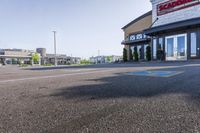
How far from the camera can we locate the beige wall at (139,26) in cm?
2553

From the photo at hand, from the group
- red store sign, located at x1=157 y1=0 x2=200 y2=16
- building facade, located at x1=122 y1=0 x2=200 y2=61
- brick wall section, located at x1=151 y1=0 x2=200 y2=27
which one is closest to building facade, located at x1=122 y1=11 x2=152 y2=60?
brick wall section, located at x1=151 y1=0 x2=200 y2=27

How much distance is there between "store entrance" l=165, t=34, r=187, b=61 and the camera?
17.9 m

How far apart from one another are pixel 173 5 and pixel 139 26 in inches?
312

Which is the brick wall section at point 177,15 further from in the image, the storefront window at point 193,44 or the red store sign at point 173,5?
the storefront window at point 193,44

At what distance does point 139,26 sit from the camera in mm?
27344

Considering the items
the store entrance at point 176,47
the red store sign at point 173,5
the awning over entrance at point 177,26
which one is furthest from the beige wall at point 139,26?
the store entrance at point 176,47

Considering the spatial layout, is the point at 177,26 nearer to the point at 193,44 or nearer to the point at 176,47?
the point at 176,47

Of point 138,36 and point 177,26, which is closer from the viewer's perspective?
point 177,26

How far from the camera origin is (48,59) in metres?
62.8

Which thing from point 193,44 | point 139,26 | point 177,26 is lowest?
point 193,44

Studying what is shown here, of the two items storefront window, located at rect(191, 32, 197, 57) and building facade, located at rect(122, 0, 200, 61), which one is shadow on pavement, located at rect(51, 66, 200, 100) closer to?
storefront window, located at rect(191, 32, 197, 57)

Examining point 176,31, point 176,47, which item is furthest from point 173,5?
point 176,47

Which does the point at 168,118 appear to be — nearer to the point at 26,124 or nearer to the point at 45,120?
the point at 45,120

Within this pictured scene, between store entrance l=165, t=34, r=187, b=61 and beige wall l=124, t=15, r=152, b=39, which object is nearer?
store entrance l=165, t=34, r=187, b=61
